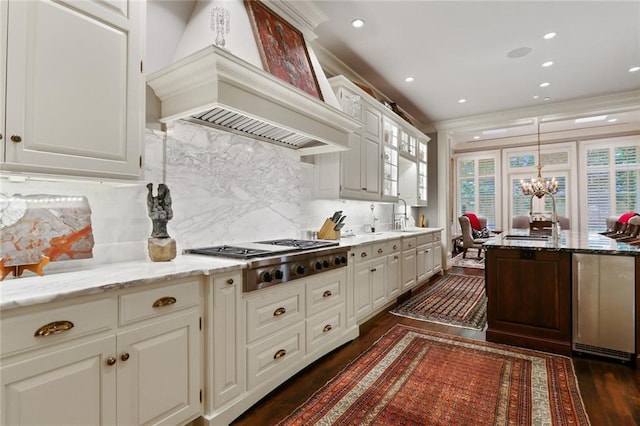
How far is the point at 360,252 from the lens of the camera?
3.16 metres

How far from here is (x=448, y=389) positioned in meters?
2.20

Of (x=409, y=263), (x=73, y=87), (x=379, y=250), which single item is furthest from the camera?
(x=409, y=263)

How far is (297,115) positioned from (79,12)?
1.40 metres

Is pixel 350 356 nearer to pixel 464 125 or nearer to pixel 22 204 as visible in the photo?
pixel 22 204

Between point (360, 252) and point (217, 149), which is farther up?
point (217, 149)

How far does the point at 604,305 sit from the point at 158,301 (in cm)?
335

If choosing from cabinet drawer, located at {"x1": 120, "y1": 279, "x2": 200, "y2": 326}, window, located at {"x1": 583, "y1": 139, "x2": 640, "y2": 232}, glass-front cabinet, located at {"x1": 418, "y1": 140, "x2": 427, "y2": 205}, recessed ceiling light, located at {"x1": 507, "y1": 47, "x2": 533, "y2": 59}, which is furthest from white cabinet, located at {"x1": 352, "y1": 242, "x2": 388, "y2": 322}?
window, located at {"x1": 583, "y1": 139, "x2": 640, "y2": 232}

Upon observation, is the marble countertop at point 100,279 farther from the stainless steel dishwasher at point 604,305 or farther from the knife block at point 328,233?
the stainless steel dishwasher at point 604,305

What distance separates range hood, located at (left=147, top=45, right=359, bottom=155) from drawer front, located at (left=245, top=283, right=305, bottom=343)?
3.85 ft

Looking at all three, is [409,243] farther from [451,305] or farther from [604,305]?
[604,305]

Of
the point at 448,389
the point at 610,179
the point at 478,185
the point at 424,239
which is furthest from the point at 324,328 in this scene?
the point at 610,179

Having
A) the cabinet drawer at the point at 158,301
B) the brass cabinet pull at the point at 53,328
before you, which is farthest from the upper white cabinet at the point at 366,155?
the brass cabinet pull at the point at 53,328

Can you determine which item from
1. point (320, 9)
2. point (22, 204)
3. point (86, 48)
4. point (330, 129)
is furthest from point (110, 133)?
point (320, 9)

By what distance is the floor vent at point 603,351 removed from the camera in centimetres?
261
